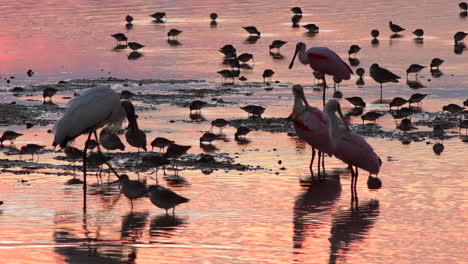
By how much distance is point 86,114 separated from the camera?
16094 millimetres

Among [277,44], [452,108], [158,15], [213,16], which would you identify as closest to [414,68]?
[452,108]

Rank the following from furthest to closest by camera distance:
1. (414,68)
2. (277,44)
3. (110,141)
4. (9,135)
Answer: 1. (277,44)
2. (414,68)
3. (9,135)
4. (110,141)

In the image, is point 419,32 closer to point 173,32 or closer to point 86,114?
point 173,32

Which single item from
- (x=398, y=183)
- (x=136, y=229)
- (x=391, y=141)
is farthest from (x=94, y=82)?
(x=136, y=229)

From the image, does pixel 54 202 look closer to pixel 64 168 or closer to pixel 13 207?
pixel 13 207

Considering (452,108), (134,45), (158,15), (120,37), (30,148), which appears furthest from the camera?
(158,15)

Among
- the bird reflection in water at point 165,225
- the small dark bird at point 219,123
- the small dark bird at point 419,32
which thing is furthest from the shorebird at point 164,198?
the small dark bird at point 419,32

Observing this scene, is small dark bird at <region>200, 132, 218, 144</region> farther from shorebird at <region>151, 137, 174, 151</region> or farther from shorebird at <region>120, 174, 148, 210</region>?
shorebird at <region>120, 174, 148, 210</region>

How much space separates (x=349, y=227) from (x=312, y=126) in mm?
3531

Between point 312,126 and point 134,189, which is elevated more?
point 312,126

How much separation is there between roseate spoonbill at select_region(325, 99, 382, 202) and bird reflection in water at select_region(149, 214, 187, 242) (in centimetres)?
Answer: 235

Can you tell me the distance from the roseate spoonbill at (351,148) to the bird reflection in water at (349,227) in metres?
0.48

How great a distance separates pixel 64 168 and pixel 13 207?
2.77 meters

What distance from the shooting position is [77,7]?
47.7m
